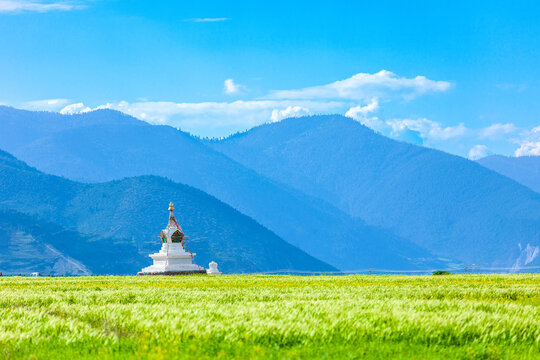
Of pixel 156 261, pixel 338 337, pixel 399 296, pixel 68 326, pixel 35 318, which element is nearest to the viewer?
pixel 338 337

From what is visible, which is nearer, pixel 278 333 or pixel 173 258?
pixel 278 333

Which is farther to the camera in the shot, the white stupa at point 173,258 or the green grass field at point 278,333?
the white stupa at point 173,258

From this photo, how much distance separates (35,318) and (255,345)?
5072 mm

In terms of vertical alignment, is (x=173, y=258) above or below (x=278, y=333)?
above

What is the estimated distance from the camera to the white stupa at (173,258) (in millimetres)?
64325

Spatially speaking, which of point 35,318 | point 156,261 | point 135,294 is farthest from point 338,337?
point 156,261

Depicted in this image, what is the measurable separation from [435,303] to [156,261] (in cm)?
5136

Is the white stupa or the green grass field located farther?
the white stupa

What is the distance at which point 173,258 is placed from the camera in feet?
215

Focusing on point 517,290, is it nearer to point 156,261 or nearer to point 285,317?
point 285,317

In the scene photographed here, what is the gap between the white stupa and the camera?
6432cm

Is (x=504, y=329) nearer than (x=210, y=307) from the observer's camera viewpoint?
Yes

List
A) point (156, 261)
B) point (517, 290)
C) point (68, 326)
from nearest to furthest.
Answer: point (68, 326)
point (517, 290)
point (156, 261)

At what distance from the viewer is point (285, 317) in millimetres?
14516
